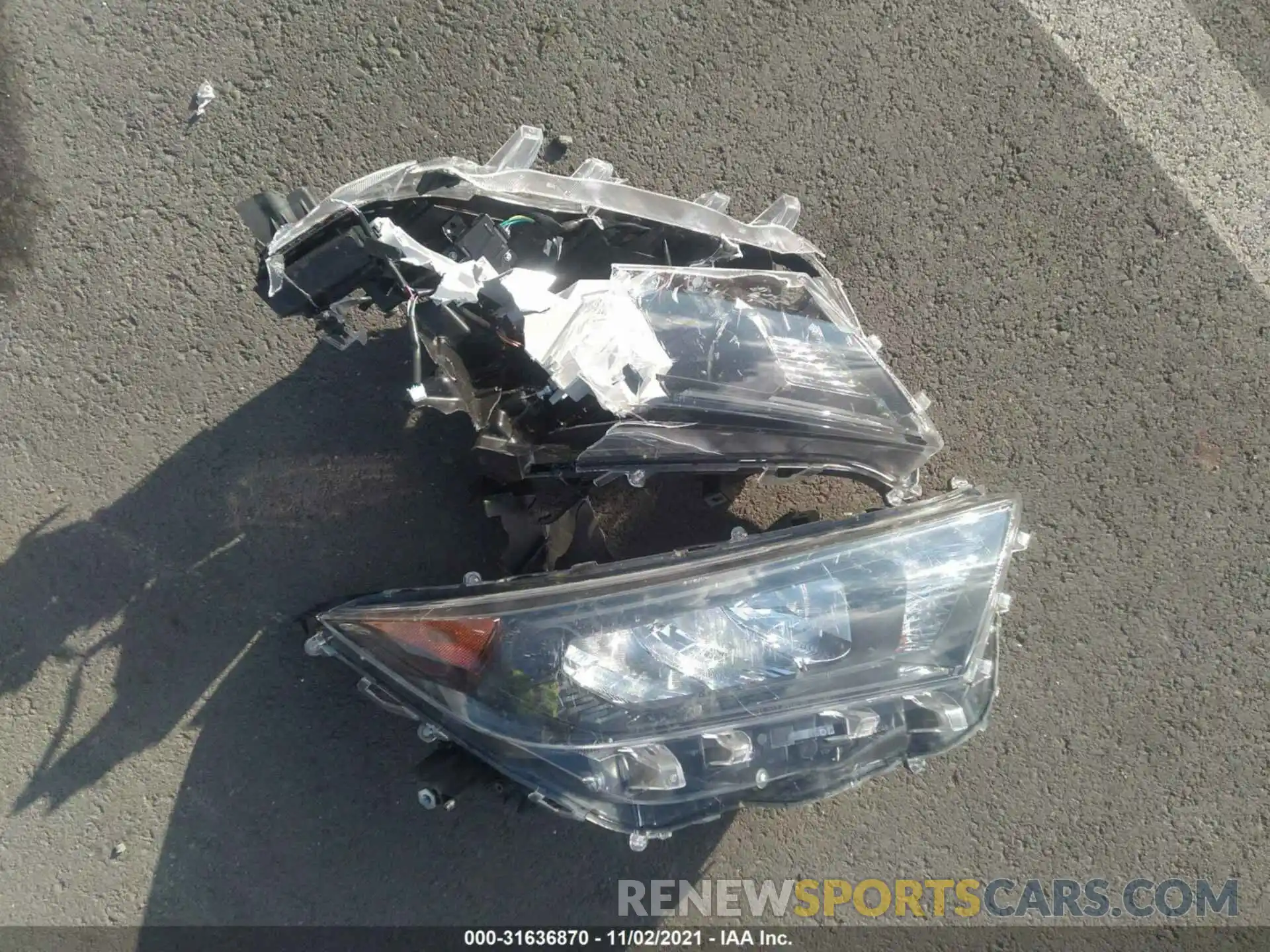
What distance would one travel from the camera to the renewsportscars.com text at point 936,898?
244cm

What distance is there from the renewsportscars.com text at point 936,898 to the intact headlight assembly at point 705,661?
83 cm

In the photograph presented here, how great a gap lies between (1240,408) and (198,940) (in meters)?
3.82

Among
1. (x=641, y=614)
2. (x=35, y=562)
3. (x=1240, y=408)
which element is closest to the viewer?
(x=641, y=614)

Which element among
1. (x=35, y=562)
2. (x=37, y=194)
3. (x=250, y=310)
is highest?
(x=37, y=194)

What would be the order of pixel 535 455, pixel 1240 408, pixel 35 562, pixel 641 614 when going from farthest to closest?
1. pixel 1240 408
2. pixel 35 562
3. pixel 535 455
4. pixel 641 614

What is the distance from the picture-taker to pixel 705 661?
1682 millimetres

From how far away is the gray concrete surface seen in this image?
232 centimetres

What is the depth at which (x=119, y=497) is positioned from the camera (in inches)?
91.0

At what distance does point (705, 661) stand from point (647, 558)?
271 mm

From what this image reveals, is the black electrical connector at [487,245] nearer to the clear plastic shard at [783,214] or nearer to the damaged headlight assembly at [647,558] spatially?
the damaged headlight assembly at [647,558]

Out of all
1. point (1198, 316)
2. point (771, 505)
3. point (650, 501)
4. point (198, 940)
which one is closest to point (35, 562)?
point (198, 940)

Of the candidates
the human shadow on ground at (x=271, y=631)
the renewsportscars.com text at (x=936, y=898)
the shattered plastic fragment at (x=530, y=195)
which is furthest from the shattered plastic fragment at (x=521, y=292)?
the renewsportscars.com text at (x=936, y=898)

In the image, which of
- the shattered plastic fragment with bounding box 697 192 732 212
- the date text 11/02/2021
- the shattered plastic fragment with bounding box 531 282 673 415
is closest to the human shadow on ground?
the date text 11/02/2021

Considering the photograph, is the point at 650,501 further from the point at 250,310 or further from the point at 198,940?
the point at 198,940
